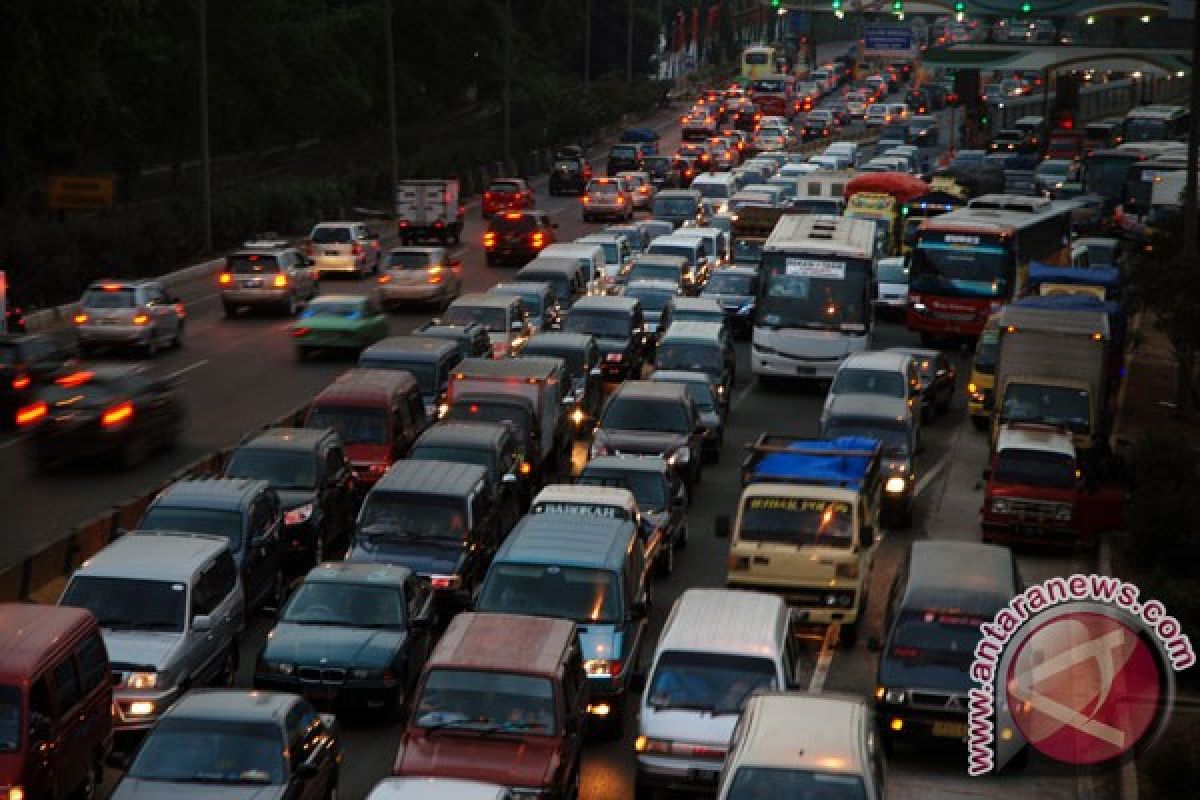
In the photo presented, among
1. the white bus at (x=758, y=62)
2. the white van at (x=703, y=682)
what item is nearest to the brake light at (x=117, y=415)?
the white van at (x=703, y=682)

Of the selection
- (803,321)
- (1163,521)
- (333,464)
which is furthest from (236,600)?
(803,321)

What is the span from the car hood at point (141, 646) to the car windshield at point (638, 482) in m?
8.89

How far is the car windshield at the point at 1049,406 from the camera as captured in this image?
3612 cm

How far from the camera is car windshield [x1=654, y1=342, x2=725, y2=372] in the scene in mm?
40375

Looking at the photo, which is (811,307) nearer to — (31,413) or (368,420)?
(368,420)

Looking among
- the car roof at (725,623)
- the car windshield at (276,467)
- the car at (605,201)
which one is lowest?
the car at (605,201)

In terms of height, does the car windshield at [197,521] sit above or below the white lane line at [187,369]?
above

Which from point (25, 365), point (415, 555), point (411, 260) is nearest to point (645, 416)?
point (415, 555)

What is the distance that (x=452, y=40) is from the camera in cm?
11200

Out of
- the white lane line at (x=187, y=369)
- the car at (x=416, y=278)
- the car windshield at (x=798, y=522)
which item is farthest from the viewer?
the car at (x=416, y=278)

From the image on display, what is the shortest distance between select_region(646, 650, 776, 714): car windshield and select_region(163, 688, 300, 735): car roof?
11.7ft

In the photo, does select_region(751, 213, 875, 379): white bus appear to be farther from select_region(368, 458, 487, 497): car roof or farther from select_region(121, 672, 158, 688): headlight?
select_region(121, 672, 158, 688): headlight

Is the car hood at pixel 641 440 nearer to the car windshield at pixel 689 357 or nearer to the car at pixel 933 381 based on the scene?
the car windshield at pixel 689 357

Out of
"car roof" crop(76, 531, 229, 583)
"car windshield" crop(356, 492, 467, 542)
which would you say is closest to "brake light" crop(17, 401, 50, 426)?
"car windshield" crop(356, 492, 467, 542)
